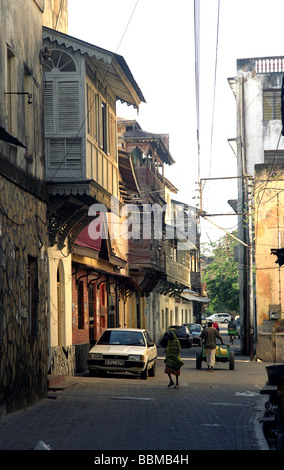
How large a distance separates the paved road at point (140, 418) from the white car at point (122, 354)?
24.8 inches

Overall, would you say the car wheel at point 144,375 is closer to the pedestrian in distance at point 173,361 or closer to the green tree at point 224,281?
the pedestrian in distance at point 173,361

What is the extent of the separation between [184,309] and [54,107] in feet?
185

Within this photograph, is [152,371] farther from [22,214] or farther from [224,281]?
[224,281]

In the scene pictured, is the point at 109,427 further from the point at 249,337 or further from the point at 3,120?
the point at 249,337

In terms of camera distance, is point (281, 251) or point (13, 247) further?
point (281, 251)

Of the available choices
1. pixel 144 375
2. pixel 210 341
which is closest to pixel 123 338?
pixel 144 375

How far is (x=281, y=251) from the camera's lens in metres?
16.7

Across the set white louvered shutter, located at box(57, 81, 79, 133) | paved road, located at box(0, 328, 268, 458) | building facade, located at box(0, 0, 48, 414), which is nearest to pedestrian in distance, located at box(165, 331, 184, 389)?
paved road, located at box(0, 328, 268, 458)

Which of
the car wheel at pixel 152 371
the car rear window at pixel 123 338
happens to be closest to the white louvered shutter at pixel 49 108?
the car rear window at pixel 123 338

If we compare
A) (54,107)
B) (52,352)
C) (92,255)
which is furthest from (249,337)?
(54,107)

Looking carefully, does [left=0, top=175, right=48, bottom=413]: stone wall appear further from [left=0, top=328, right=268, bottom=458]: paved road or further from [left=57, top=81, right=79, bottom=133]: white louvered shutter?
[left=57, top=81, right=79, bottom=133]: white louvered shutter

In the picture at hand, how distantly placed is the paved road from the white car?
630 mm

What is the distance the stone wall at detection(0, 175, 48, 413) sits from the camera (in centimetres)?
1370
